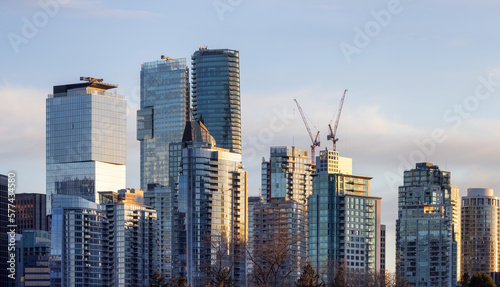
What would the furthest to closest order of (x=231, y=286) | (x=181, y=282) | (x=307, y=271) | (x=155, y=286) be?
(x=231, y=286) → (x=155, y=286) → (x=181, y=282) → (x=307, y=271)

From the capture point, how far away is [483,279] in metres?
190

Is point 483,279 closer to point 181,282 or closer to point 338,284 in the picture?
point 338,284

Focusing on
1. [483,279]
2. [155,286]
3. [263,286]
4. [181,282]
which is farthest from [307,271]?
[483,279]

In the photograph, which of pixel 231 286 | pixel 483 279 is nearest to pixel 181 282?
pixel 231 286

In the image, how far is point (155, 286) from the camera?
6831 inches

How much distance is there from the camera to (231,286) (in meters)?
188

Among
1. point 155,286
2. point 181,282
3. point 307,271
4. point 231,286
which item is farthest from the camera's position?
point 231,286

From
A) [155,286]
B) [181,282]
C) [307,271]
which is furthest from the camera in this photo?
[155,286]

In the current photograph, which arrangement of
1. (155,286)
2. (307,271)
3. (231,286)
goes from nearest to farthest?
(307,271)
(155,286)
(231,286)

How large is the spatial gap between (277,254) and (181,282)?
14.7 metres

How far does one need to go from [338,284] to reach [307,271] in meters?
45.3

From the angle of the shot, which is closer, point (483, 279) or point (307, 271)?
point (307, 271)

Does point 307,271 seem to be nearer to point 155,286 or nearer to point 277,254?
point 277,254

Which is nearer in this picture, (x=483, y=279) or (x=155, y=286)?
(x=155, y=286)
